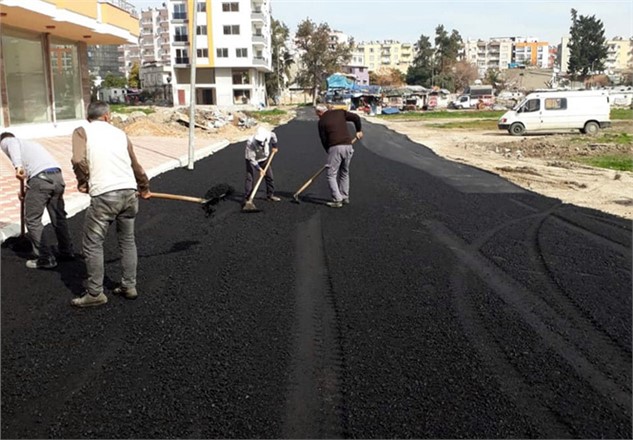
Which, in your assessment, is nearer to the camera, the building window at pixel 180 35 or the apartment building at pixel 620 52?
the building window at pixel 180 35

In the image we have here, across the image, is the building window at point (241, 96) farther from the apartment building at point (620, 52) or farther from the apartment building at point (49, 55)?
the apartment building at point (620, 52)

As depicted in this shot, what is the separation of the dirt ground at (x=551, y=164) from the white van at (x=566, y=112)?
612 millimetres

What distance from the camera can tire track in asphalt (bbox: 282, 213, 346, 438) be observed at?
3.20m

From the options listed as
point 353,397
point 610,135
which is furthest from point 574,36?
point 353,397

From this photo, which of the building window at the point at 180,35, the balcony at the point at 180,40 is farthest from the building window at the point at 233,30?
the building window at the point at 180,35

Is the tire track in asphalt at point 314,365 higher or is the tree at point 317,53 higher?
the tree at point 317,53

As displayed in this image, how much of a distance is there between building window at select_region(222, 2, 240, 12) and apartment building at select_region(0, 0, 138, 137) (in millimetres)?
42396

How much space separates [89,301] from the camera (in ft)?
16.1

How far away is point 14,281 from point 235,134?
21.6m

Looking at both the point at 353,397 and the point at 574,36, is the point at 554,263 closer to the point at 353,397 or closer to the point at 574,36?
the point at 353,397

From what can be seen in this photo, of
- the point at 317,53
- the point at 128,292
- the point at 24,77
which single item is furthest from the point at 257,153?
the point at 317,53

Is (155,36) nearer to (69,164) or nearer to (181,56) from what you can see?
(181,56)

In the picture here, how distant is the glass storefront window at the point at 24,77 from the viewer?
63.5 feet

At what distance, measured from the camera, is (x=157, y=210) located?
900 cm
